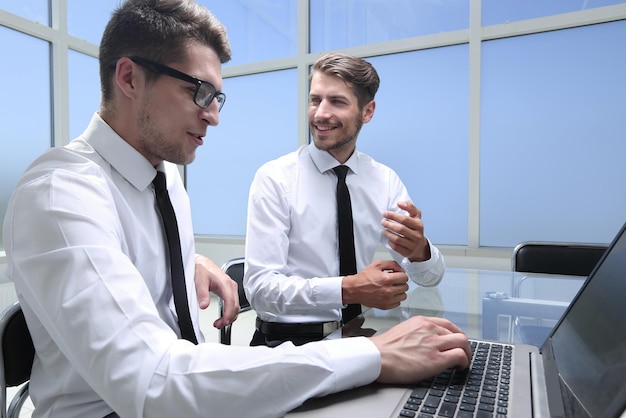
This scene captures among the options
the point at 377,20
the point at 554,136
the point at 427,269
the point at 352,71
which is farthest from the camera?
the point at 377,20

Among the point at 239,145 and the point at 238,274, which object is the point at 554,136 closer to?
the point at 238,274

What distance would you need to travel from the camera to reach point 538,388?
0.67 meters

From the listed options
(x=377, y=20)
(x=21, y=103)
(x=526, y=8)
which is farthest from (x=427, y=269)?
(x=21, y=103)

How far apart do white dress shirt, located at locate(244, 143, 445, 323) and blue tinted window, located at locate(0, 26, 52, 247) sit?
2.69 meters

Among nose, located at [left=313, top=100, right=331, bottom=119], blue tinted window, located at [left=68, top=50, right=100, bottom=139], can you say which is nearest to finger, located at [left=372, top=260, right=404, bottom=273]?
nose, located at [left=313, top=100, right=331, bottom=119]

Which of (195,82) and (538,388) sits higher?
(195,82)

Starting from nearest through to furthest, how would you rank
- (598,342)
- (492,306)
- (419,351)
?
1. (598,342)
2. (419,351)
3. (492,306)

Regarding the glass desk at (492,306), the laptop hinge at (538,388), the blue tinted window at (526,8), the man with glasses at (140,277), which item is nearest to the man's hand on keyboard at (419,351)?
the man with glasses at (140,277)

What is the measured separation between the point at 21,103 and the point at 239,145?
6.31ft

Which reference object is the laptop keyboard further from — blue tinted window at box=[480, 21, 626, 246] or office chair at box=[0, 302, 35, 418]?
blue tinted window at box=[480, 21, 626, 246]

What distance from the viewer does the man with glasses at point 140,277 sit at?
62 cm

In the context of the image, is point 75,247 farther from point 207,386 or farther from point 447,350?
point 447,350

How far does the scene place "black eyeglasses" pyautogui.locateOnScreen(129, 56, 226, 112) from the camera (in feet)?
3.07

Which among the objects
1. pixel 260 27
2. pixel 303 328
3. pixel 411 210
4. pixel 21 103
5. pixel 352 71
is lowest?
pixel 303 328
